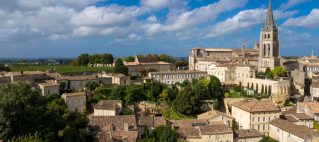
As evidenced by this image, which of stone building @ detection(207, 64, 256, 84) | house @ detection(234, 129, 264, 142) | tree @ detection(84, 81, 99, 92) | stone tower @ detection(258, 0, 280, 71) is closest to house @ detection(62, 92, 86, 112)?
tree @ detection(84, 81, 99, 92)

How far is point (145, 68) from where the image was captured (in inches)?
2566

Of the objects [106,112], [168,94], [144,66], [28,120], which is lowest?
[106,112]

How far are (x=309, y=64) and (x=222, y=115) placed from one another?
4011cm

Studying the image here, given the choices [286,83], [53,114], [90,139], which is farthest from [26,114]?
[286,83]

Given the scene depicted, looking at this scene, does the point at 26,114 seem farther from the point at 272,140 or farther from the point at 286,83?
the point at 286,83

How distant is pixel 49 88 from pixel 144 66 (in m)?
26.2

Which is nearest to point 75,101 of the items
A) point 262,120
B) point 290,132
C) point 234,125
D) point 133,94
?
point 133,94

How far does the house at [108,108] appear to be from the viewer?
122 ft

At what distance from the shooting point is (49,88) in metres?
41.9

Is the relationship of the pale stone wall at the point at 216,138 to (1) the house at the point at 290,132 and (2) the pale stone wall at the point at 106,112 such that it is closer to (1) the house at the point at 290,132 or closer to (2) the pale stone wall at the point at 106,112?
(1) the house at the point at 290,132

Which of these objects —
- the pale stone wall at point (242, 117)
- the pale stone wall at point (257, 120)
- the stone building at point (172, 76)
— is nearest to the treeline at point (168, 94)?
the pale stone wall at point (242, 117)

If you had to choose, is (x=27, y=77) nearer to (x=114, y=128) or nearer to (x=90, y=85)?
(x=90, y=85)

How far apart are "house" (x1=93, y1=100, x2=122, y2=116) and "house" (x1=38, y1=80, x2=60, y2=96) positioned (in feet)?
24.7

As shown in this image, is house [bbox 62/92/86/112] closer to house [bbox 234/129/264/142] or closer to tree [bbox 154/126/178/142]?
tree [bbox 154/126/178/142]
